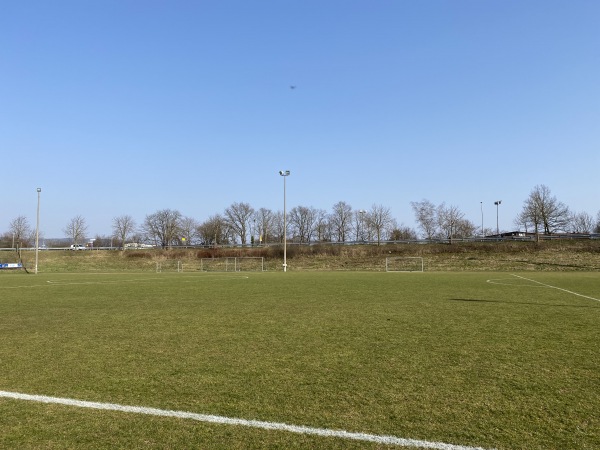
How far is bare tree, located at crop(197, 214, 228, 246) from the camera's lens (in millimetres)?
123375

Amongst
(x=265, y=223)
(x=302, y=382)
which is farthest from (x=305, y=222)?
(x=302, y=382)

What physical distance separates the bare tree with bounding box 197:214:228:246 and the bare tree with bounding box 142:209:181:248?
24.8 feet

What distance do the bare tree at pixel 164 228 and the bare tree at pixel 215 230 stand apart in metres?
7.57

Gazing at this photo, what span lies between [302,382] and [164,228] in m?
132

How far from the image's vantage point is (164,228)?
428 ft

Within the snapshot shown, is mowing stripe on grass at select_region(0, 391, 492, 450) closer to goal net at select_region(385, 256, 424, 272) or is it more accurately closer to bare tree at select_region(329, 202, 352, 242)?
goal net at select_region(385, 256, 424, 272)

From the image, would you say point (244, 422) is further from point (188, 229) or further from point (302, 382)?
point (188, 229)

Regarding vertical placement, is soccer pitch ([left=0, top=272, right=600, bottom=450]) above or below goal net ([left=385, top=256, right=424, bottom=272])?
above

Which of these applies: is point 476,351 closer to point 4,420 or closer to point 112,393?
point 112,393

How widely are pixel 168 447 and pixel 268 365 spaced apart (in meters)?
2.63

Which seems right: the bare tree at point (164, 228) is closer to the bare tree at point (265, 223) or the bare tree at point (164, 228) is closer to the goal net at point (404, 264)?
the bare tree at point (265, 223)

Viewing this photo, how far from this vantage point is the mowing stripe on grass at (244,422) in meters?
3.59

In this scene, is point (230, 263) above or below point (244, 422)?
below

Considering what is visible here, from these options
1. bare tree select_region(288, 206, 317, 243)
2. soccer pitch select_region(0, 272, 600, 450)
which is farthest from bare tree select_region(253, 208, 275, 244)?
soccer pitch select_region(0, 272, 600, 450)
